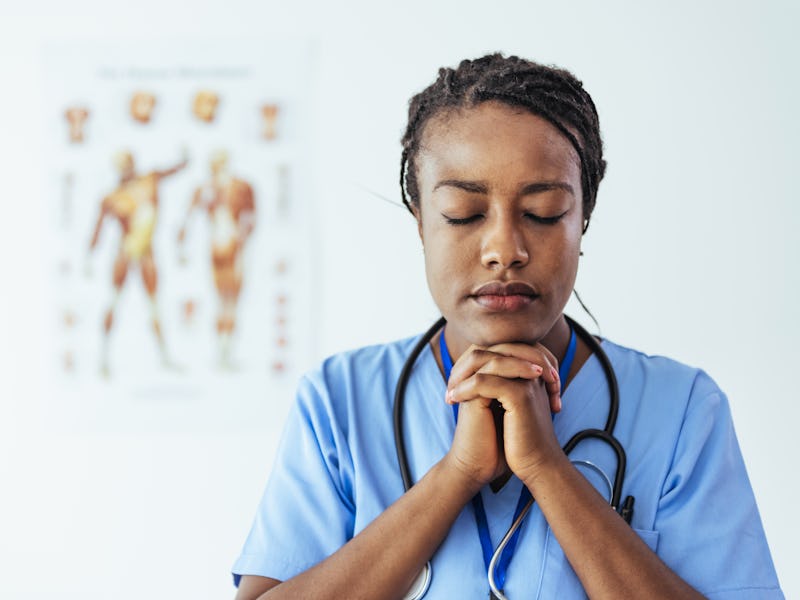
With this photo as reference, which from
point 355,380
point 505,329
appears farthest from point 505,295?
point 355,380

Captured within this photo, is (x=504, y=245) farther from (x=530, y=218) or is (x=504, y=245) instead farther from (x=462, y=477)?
(x=462, y=477)

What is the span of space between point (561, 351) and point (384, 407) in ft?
0.76

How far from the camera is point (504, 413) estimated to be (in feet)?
2.88

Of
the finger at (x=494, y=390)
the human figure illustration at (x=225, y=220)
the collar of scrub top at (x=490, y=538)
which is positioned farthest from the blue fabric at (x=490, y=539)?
the human figure illustration at (x=225, y=220)

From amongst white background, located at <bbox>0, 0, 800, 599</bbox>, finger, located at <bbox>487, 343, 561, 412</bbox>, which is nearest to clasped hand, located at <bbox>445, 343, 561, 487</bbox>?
finger, located at <bbox>487, 343, 561, 412</bbox>

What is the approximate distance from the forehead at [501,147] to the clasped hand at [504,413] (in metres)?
0.19

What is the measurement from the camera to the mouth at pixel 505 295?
85 cm

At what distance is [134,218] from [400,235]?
597 millimetres

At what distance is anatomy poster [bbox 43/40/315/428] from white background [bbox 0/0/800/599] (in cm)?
4

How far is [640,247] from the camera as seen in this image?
5.76 feet

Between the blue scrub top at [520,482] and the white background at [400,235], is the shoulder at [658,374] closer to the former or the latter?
the blue scrub top at [520,482]

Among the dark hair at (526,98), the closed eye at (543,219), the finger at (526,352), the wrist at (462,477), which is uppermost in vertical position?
the dark hair at (526,98)

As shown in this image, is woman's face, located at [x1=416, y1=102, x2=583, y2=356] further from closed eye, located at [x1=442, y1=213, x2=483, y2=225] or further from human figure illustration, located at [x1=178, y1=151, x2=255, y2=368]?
human figure illustration, located at [x1=178, y1=151, x2=255, y2=368]

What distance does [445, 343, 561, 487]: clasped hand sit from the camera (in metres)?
0.84
